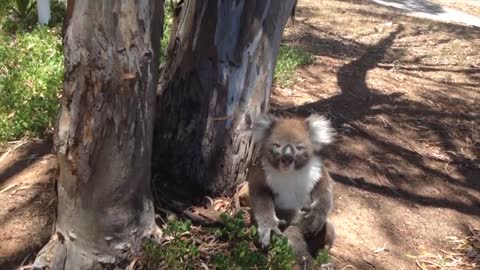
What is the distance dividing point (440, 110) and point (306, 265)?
2.99 meters

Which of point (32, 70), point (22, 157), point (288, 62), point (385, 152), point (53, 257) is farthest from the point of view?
point (288, 62)

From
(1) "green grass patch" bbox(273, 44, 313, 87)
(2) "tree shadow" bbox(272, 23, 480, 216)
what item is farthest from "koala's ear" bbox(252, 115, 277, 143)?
(1) "green grass patch" bbox(273, 44, 313, 87)

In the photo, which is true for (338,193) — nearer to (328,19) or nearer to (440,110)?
(440,110)

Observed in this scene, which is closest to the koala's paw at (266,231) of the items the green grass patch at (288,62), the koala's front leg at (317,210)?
the koala's front leg at (317,210)

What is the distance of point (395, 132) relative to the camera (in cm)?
493

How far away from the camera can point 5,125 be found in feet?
12.9

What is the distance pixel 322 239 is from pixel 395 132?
196 centimetres

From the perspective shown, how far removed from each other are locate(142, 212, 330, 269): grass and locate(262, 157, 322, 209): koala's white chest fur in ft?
0.85

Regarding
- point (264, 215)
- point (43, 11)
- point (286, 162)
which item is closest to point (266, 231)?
point (264, 215)

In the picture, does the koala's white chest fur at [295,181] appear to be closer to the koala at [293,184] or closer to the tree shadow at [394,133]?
the koala at [293,184]

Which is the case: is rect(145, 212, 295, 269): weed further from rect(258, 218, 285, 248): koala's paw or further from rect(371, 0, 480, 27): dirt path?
rect(371, 0, 480, 27): dirt path

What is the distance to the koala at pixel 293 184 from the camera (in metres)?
3.09

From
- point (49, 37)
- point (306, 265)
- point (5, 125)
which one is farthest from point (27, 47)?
point (306, 265)

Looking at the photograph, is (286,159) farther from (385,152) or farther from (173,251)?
(385,152)
